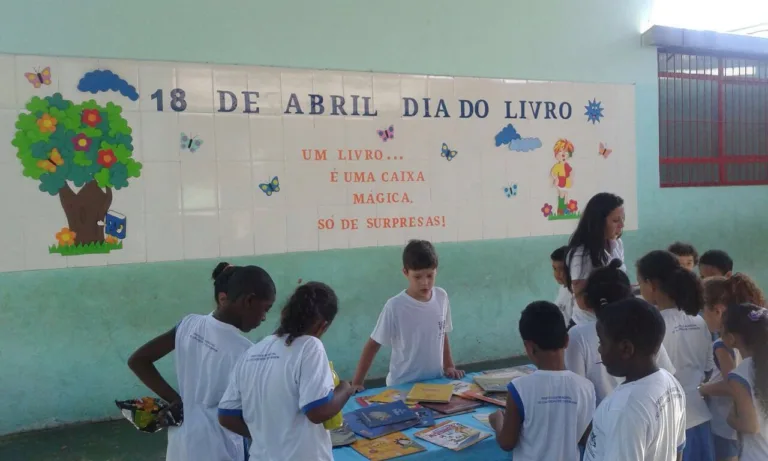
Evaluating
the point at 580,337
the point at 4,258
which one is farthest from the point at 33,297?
the point at 580,337

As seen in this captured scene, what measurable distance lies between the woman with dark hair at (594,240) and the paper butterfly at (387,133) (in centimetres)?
185

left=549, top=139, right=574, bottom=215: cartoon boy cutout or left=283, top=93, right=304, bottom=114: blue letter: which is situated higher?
left=283, top=93, right=304, bottom=114: blue letter

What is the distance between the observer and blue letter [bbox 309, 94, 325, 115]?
4434 millimetres

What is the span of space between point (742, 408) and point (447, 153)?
9.73 ft

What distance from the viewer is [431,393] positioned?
2.61 meters

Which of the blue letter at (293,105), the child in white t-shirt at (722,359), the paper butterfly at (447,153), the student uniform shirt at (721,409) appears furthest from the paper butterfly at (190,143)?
the student uniform shirt at (721,409)

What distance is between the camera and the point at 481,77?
5.00m

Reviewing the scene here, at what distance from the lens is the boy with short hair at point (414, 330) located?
3.01 metres

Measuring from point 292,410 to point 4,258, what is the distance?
8.93 ft

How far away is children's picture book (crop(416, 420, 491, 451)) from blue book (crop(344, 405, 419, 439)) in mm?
72

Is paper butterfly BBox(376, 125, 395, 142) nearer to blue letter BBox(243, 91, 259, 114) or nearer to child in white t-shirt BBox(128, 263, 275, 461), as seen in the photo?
blue letter BBox(243, 91, 259, 114)

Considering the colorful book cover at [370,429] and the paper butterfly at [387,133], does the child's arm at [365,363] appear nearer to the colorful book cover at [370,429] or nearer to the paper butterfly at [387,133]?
the colorful book cover at [370,429]

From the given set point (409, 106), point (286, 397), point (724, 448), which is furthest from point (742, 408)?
point (409, 106)

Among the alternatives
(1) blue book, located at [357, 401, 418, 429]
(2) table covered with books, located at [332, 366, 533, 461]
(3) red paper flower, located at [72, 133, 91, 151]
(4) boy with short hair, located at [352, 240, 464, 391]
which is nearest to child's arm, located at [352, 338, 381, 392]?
(4) boy with short hair, located at [352, 240, 464, 391]
